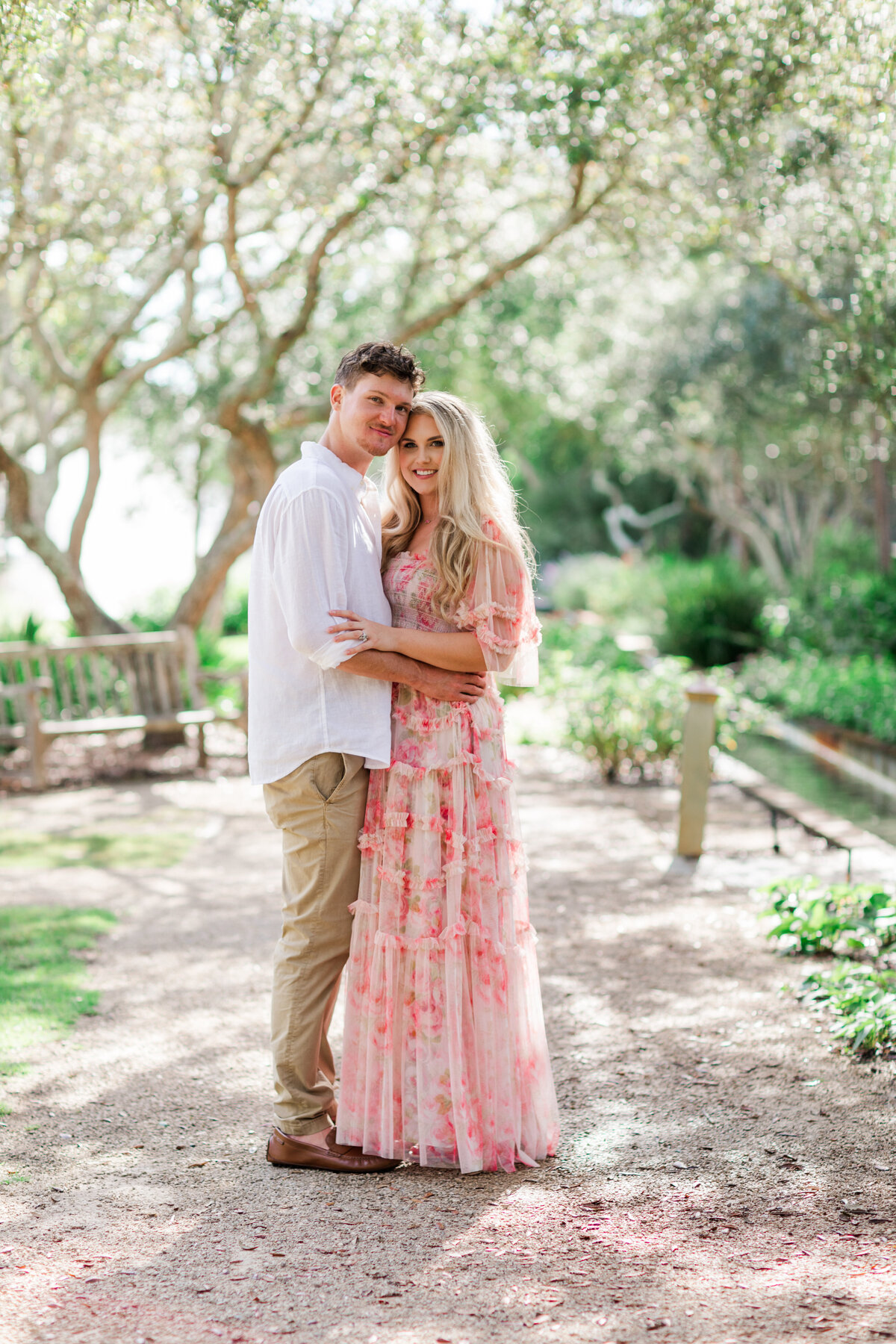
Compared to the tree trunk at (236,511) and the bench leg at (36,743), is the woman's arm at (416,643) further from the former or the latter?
the tree trunk at (236,511)

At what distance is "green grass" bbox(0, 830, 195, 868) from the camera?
6.54 meters

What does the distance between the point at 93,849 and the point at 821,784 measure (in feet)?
18.4

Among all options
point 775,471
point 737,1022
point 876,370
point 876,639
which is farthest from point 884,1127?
point 775,471

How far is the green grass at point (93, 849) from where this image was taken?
6.54 m

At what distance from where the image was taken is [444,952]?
308 centimetres

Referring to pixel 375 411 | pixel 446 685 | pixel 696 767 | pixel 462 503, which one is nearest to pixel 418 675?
pixel 446 685

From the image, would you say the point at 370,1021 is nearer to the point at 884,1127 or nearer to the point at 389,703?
the point at 389,703

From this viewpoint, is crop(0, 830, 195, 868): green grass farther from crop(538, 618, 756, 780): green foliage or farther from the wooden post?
crop(538, 618, 756, 780): green foliage

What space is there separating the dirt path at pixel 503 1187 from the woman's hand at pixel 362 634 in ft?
4.64

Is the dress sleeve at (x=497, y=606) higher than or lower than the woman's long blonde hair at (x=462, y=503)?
lower

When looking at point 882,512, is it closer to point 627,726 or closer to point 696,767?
point 627,726

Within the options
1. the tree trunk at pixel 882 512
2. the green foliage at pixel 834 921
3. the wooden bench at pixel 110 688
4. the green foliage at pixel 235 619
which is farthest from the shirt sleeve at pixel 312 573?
the green foliage at pixel 235 619

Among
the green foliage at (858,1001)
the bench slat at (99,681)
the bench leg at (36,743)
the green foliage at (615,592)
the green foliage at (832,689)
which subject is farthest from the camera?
the green foliage at (615,592)

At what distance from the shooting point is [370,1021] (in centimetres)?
308
